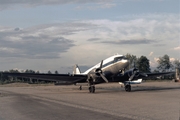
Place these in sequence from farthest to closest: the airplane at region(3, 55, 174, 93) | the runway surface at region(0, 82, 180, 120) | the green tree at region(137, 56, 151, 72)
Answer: the green tree at region(137, 56, 151, 72)
the airplane at region(3, 55, 174, 93)
the runway surface at region(0, 82, 180, 120)

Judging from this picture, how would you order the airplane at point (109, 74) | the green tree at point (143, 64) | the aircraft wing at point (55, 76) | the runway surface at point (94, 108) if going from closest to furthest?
the runway surface at point (94, 108)
the airplane at point (109, 74)
the aircraft wing at point (55, 76)
the green tree at point (143, 64)

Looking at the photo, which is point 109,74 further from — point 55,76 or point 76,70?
point 76,70

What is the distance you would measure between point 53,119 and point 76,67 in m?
39.6

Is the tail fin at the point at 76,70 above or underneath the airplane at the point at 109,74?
above

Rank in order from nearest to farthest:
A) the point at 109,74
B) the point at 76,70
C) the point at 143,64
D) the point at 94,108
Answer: the point at 94,108
the point at 109,74
the point at 76,70
the point at 143,64

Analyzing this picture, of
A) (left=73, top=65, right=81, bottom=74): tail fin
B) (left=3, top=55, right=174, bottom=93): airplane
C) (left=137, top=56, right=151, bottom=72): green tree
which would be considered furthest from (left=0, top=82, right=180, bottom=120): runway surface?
(left=137, top=56, right=151, bottom=72): green tree

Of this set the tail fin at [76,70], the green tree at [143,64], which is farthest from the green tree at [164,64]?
the tail fin at [76,70]

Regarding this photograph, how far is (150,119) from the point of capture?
11.7m

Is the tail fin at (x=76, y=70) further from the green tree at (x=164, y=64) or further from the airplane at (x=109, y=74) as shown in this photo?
the green tree at (x=164, y=64)

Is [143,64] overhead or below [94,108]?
overhead

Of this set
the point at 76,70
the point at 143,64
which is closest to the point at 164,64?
the point at 143,64

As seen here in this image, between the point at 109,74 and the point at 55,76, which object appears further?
the point at 55,76

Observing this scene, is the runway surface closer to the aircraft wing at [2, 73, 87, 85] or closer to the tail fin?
the aircraft wing at [2, 73, 87, 85]

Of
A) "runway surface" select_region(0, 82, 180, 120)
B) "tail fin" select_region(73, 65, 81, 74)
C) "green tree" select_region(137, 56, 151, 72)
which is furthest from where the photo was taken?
"green tree" select_region(137, 56, 151, 72)
